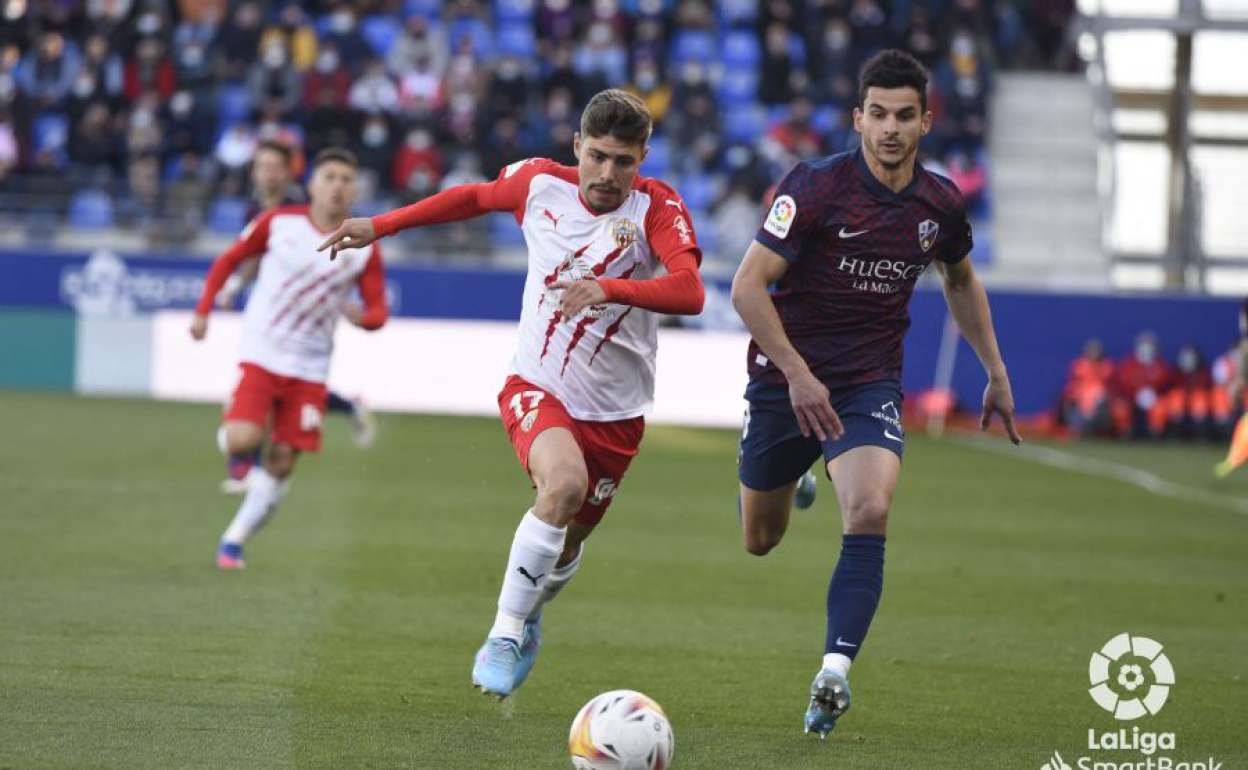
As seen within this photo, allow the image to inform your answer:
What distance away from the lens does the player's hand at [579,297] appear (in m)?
5.60

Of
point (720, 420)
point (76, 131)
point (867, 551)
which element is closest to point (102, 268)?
point (76, 131)

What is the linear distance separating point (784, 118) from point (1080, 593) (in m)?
17.1

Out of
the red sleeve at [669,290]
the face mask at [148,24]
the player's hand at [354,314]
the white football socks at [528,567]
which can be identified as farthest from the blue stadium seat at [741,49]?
the white football socks at [528,567]

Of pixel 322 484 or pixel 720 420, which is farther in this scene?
pixel 720 420

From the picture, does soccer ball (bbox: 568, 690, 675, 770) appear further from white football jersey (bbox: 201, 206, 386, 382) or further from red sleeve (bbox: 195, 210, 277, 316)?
red sleeve (bbox: 195, 210, 277, 316)

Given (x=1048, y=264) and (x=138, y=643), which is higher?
(x=1048, y=264)

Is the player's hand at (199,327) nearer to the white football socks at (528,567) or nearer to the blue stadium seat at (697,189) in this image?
the white football socks at (528,567)

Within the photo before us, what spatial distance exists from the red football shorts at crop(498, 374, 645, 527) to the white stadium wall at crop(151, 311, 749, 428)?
14104mm

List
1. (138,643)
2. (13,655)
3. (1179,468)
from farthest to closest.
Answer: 1. (1179,468)
2. (138,643)
3. (13,655)

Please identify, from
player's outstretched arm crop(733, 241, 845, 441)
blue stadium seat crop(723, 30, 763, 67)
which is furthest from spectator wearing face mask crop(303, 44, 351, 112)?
player's outstretched arm crop(733, 241, 845, 441)

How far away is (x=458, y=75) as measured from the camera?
25438 mm

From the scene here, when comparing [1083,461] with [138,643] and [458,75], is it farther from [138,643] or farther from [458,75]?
[138,643]

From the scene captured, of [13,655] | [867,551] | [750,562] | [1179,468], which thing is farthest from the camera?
[1179,468]

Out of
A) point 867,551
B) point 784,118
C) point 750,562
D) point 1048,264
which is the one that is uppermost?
point 784,118
